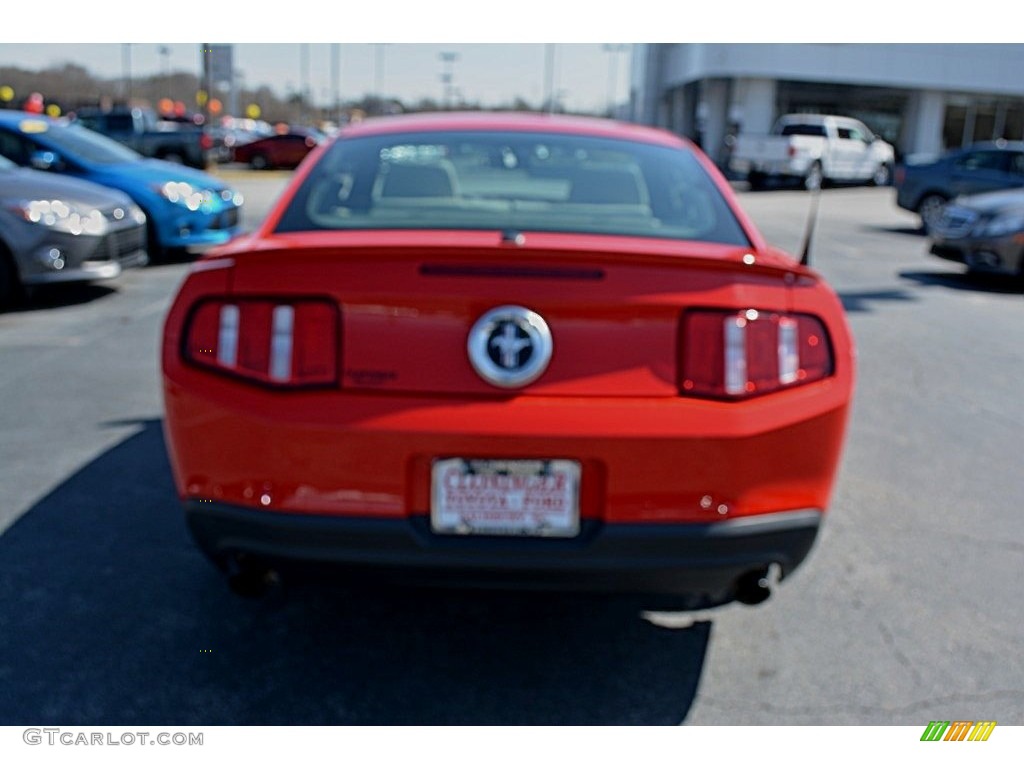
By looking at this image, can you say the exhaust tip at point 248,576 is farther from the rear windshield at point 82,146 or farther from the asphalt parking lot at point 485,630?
the rear windshield at point 82,146

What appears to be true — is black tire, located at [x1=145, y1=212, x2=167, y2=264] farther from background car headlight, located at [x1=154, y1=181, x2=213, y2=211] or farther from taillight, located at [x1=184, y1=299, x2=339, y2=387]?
taillight, located at [x1=184, y1=299, x2=339, y2=387]

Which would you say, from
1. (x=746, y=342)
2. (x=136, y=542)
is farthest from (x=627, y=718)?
(x=136, y=542)

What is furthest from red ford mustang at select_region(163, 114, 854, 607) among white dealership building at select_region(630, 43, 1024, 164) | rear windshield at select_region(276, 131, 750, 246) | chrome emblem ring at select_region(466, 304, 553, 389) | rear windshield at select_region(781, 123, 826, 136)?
white dealership building at select_region(630, 43, 1024, 164)

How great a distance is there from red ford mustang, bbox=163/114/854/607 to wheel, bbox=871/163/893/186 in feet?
98.7

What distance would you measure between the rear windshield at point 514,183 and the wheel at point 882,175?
28981mm

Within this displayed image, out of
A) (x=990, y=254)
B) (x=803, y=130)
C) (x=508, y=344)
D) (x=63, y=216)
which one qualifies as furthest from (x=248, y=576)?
(x=803, y=130)

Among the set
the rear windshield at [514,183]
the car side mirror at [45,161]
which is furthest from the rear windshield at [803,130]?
the rear windshield at [514,183]

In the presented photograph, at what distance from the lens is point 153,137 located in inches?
958

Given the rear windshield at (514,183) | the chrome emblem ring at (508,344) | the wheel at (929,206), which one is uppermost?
the rear windshield at (514,183)

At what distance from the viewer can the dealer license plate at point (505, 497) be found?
2316 mm

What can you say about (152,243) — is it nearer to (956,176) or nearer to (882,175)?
(956,176)

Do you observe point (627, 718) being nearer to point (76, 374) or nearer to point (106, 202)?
point (76, 374)

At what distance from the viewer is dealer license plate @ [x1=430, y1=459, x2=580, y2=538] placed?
2.32 metres
